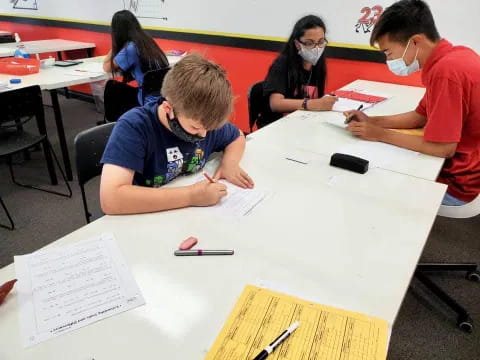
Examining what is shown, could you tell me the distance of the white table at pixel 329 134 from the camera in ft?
4.71

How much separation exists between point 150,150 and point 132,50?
1.88 meters

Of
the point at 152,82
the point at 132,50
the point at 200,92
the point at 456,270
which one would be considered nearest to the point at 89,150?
the point at 200,92

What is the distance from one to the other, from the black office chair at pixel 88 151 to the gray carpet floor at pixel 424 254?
26 cm

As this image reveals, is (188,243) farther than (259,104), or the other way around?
(259,104)

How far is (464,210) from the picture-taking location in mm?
1518

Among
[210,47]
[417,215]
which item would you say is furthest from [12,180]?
[417,215]

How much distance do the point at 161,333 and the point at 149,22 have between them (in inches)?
149

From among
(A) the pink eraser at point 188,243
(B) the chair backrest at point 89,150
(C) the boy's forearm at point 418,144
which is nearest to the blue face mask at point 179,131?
(A) the pink eraser at point 188,243

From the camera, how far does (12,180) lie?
2.86 metres

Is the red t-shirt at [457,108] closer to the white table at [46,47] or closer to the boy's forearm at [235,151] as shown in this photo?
the boy's forearm at [235,151]

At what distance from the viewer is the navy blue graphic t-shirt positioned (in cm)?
114

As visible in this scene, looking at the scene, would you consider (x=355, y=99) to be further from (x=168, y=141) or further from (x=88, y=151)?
(x=88, y=151)

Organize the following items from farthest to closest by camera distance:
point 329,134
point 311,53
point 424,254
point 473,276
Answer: point 311,53
point 424,254
point 473,276
point 329,134

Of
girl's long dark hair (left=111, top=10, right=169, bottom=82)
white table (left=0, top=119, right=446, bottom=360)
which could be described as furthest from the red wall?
white table (left=0, top=119, right=446, bottom=360)
